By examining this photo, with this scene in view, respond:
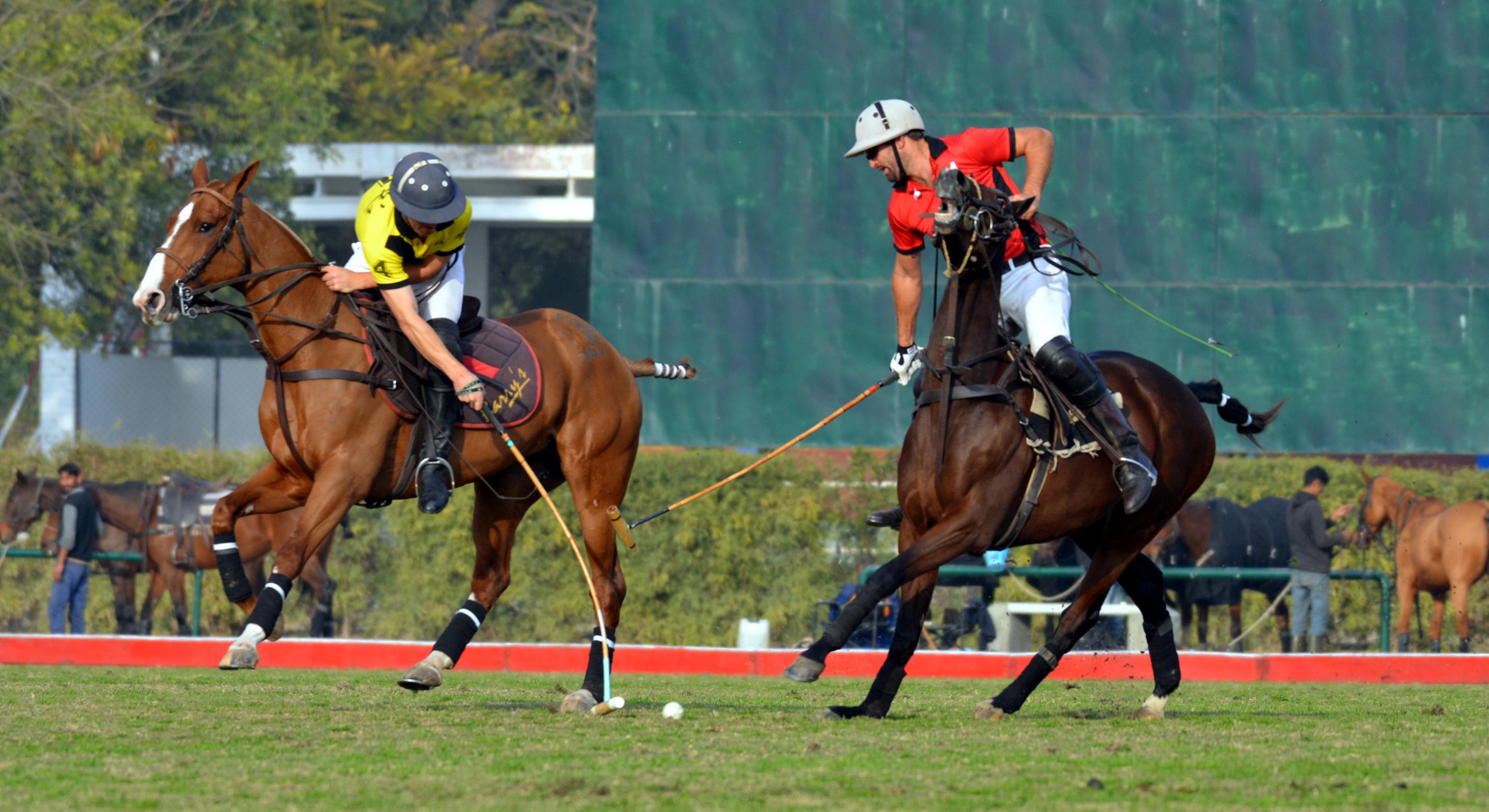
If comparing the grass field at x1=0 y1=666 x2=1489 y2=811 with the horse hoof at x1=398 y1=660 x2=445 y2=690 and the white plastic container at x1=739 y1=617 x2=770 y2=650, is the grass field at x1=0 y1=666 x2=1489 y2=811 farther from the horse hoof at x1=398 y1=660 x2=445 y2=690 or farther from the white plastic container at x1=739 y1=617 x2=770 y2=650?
the white plastic container at x1=739 y1=617 x2=770 y2=650

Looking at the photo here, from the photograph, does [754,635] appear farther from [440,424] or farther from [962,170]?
[962,170]

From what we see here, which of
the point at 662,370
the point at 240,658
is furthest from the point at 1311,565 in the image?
the point at 240,658

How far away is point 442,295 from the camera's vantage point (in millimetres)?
8539

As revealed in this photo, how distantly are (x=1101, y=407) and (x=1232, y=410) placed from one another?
5.40ft

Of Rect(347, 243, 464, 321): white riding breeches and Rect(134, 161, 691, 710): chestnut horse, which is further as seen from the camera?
Rect(347, 243, 464, 321): white riding breeches

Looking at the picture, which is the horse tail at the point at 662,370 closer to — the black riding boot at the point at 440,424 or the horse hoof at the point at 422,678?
the black riding boot at the point at 440,424

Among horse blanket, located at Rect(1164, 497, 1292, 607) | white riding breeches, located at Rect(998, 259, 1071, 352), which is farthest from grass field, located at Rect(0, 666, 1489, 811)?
horse blanket, located at Rect(1164, 497, 1292, 607)

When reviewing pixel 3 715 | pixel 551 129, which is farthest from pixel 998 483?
pixel 551 129

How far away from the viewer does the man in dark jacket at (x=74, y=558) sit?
17016 millimetres

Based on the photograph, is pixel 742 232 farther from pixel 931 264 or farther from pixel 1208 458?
pixel 1208 458

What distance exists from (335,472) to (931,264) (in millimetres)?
12567

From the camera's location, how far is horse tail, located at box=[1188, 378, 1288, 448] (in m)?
9.09

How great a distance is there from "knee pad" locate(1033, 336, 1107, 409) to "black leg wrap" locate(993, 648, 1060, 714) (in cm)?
119

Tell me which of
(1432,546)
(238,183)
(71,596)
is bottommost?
(71,596)
